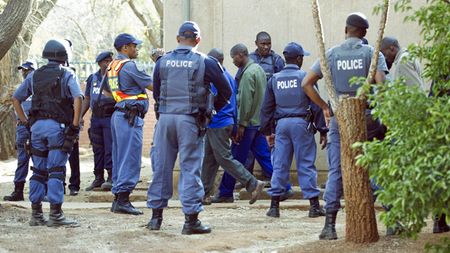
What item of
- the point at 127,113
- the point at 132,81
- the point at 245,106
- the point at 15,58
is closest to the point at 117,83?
the point at 132,81

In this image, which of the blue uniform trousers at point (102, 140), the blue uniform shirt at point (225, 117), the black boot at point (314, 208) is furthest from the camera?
the blue uniform trousers at point (102, 140)

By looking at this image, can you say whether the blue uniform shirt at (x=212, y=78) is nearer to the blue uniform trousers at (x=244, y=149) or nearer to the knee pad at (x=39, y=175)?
the knee pad at (x=39, y=175)

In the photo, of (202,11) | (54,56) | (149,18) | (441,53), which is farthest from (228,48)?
(149,18)

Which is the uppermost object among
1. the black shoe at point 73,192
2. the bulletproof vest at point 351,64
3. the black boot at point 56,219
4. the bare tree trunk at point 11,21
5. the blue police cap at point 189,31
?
the bare tree trunk at point 11,21

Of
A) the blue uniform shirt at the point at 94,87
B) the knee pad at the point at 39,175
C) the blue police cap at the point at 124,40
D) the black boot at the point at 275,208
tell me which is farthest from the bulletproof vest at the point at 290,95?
the blue uniform shirt at the point at 94,87

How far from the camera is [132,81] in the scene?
1109cm

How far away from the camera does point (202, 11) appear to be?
554 inches

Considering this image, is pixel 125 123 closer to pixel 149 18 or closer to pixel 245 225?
pixel 245 225

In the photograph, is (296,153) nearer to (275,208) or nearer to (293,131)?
(293,131)

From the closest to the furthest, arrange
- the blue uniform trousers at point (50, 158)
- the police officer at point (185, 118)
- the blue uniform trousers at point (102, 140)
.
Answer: the police officer at point (185, 118) → the blue uniform trousers at point (50, 158) → the blue uniform trousers at point (102, 140)

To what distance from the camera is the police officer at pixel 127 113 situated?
36.3 feet

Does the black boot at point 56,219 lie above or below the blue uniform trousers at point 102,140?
below

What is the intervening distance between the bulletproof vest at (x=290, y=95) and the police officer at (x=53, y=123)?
2206 mm

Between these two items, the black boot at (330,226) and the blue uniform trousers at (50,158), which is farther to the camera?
the blue uniform trousers at (50,158)
